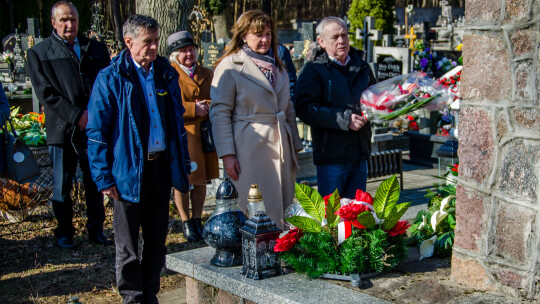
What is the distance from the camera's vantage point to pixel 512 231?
9.47 feet

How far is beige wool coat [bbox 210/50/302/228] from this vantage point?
431cm

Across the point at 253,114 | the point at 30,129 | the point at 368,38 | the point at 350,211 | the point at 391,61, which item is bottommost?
the point at 350,211

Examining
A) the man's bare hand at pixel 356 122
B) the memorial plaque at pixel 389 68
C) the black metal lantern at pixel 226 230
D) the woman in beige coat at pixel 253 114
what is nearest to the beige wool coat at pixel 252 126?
the woman in beige coat at pixel 253 114

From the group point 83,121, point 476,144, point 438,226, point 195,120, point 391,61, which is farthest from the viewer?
point 391,61

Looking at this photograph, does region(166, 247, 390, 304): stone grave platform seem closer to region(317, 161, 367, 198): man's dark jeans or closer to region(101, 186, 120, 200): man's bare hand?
region(101, 186, 120, 200): man's bare hand

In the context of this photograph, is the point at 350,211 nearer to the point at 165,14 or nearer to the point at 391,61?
the point at 165,14

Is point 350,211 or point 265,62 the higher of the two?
point 265,62

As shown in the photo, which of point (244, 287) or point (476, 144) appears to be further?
point (244, 287)

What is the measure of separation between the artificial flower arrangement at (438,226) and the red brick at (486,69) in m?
0.87

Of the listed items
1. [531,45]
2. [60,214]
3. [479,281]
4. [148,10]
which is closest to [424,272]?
[479,281]

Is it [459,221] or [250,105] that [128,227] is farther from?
[459,221]

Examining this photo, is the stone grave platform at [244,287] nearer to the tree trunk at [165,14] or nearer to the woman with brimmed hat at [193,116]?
the woman with brimmed hat at [193,116]

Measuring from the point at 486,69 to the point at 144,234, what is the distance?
2129mm

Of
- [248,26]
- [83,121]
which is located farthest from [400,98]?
[83,121]
